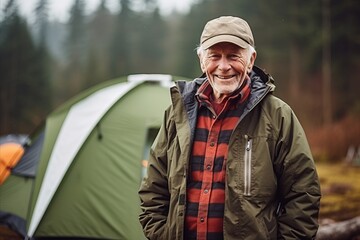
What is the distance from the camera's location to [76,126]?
210 inches

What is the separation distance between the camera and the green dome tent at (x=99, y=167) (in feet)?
15.4

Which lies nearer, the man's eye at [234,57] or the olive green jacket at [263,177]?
the olive green jacket at [263,177]

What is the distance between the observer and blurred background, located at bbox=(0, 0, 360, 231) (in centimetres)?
1447

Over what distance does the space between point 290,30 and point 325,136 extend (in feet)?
35.6

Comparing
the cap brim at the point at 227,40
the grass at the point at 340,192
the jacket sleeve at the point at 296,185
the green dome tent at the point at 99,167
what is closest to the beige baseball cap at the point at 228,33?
the cap brim at the point at 227,40

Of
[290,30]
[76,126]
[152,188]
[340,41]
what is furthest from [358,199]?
[290,30]

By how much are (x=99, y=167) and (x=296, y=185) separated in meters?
3.13

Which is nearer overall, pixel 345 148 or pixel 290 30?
pixel 345 148

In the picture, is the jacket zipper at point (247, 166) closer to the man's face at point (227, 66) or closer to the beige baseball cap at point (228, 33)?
the man's face at point (227, 66)

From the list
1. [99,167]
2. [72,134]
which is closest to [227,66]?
[99,167]

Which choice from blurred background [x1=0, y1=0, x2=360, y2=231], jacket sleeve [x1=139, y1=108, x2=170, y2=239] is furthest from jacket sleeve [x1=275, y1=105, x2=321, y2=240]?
blurred background [x1=0, y1=0, x2=360, y2=231]

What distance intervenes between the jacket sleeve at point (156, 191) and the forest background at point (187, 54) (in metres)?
12.2

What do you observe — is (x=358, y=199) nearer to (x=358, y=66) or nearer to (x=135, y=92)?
(x=135, y=92)

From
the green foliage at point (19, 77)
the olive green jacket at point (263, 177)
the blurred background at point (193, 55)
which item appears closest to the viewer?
the olive green jacket at point (263, 177)
